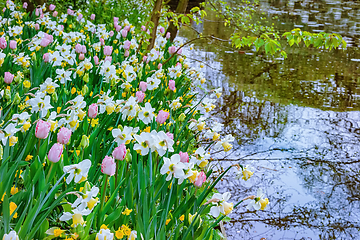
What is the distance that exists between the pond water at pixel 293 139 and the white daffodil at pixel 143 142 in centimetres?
116

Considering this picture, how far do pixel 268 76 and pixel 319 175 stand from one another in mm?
2932

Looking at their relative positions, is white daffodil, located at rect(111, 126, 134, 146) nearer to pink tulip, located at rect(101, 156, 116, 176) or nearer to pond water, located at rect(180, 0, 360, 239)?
pink tulip, located at rect(101, 156, 116, 176)

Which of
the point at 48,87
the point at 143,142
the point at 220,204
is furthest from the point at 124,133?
the point at 48,87

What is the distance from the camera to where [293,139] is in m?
3.45

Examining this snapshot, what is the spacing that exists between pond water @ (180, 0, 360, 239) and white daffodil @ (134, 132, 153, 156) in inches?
45.7

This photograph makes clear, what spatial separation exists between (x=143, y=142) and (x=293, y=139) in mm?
2460

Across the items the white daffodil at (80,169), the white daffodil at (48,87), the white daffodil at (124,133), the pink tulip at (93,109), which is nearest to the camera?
the white daffodil at (80,169)

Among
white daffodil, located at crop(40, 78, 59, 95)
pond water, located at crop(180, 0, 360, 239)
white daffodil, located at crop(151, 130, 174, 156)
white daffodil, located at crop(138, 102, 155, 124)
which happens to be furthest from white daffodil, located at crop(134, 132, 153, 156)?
pond water, located at crop(180, 0, 360, 239)

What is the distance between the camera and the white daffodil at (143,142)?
1.33 m

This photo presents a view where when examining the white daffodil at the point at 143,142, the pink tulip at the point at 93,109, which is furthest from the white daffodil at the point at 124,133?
the pink tulip at the point at 93,109

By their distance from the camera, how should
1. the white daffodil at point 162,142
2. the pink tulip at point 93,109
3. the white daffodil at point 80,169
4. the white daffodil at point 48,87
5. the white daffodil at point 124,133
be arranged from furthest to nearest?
the white daffodil at point 48,87 → the pink tulip at point 93,109 → the white daffodil at point 124,133 → the white daffodil at point 162,142 → the white daffodil at point 80,169

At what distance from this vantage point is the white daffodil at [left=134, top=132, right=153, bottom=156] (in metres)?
1.33

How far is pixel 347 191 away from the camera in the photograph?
8.66 feet

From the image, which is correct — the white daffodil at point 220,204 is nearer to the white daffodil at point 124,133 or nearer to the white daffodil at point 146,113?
the white daffodil at point 124,133
